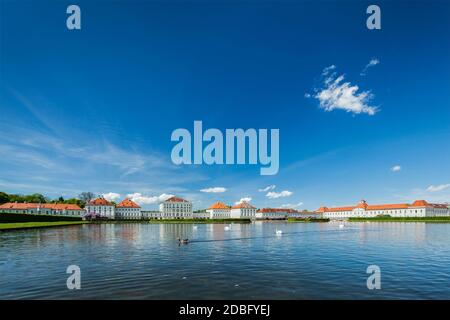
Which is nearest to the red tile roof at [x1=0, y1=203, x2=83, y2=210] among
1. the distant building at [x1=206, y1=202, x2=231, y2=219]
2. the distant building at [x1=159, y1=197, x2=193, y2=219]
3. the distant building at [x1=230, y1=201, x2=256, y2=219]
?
the distant building at [x1=159, y1=197, x2=193, y2=219]

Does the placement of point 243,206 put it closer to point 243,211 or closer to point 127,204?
point 243,211

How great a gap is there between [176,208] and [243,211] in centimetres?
4276

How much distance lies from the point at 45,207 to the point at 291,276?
13237 cm

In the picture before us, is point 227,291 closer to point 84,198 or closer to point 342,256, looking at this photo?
point 342,256

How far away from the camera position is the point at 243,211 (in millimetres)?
189000

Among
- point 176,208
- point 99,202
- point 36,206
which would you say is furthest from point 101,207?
point 176,208

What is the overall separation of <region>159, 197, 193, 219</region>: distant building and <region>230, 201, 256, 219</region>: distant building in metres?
32.1

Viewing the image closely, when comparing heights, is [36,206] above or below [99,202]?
above

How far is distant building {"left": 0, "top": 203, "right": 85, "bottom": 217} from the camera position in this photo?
115188mm

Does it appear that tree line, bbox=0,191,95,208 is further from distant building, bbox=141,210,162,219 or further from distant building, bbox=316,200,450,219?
distant building, bbox=316,200,450,219

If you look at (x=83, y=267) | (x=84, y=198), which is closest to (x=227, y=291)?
(x=83, y=267)

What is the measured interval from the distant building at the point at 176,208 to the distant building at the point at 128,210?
12.3 meters

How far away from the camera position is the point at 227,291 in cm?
1317

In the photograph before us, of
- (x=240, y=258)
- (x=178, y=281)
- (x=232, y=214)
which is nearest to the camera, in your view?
(x=178, y=281)
